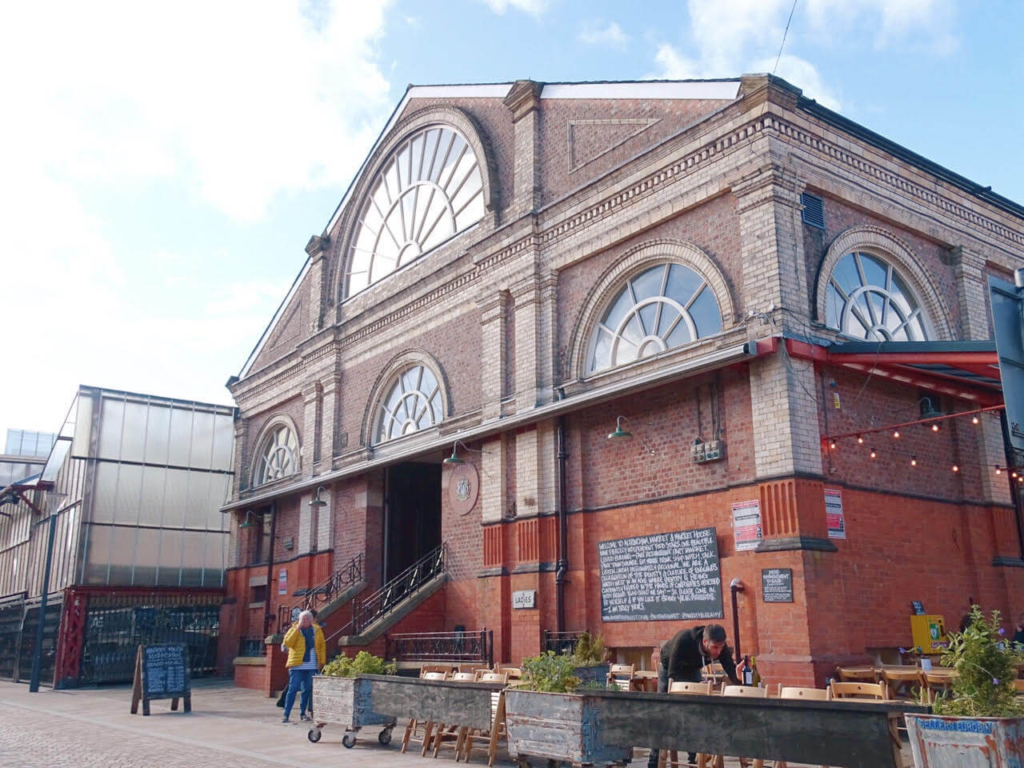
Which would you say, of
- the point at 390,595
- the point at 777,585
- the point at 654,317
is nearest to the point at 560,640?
the point at 777,585

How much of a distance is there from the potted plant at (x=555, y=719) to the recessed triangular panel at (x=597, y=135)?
1068 centimetres

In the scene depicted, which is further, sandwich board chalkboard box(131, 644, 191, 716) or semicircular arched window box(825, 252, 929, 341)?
sandwich board chalkboard box(131, 644, 191, 716)

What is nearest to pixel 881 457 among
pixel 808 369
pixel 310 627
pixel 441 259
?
pixel 808 369

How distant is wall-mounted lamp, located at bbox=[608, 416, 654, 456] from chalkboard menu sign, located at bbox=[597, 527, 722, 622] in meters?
1.44

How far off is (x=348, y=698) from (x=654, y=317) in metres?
8.03

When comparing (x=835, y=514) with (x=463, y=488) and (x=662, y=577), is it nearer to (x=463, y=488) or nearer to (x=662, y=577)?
(x=662, y=577)

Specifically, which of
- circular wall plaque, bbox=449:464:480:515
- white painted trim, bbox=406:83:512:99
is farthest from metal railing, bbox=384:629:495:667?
white painted trim, bbox=406:83:512:99

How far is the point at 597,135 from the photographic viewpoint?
→ 17.6 m

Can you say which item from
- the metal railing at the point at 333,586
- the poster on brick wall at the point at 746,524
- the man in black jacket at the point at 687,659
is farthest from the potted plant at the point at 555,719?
the metal railing at the point at 333,586

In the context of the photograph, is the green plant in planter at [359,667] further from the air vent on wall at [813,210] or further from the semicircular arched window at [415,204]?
the semicircular arched window at [415,204]

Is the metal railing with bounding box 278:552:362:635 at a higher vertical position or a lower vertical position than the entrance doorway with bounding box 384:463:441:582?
lower

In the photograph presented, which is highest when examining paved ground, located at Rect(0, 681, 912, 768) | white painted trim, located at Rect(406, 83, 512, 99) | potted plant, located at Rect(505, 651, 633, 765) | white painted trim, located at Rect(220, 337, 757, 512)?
white painted trim, located at Rect(406, 83, 512, 99)

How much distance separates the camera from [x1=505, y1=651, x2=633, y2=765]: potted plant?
794 cm

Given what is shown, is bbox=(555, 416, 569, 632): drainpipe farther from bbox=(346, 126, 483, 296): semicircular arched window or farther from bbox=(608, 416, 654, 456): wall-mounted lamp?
bbox=(346, 126, 483, 296): semicircular arched window
